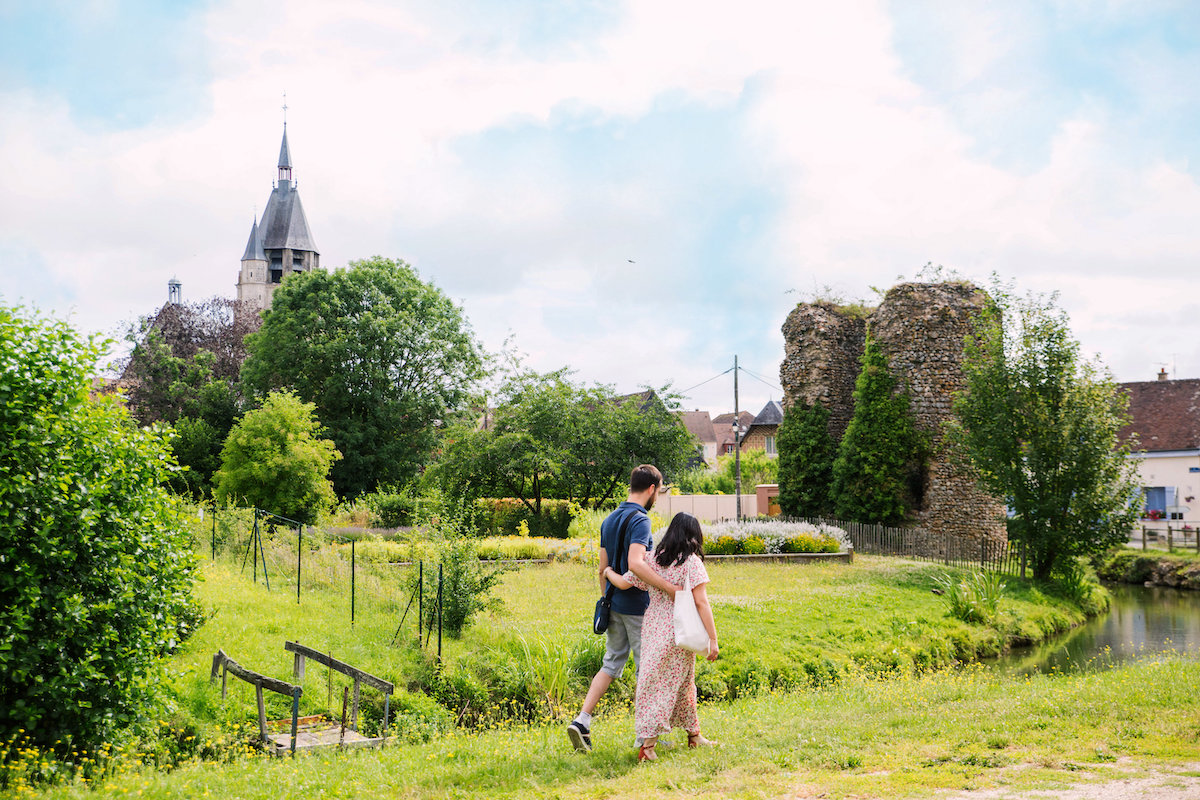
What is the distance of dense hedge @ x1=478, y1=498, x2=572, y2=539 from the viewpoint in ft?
95.3

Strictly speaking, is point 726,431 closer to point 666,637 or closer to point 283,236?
point 283,236

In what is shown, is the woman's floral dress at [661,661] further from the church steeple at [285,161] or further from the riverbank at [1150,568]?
the church steeple at [285,161]

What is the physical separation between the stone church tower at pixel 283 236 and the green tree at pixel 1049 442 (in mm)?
57463

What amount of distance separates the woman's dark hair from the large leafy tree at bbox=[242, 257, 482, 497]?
101 ft

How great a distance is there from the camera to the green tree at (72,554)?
252 inches

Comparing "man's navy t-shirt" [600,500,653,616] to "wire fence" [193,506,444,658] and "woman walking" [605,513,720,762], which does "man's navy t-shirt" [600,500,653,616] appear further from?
"wire fence" [193,506,444,658]

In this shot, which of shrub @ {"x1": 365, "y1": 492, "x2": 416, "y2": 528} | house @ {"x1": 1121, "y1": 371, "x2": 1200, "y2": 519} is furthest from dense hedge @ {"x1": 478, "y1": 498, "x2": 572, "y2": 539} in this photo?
house @ {"x1": 1121, "y1": 371, "x2": 1200, "y2": 519}

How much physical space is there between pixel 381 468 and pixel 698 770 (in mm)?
32741

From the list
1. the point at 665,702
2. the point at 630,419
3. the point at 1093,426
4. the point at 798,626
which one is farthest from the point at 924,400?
the point at 665,702

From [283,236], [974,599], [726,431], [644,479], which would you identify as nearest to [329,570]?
[644,479]

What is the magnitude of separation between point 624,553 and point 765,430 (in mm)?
60676

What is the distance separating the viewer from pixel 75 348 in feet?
22.9

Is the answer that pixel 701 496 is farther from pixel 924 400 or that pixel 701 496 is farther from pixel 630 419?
pixel 924 400

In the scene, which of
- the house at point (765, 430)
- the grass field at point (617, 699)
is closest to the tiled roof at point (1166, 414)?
the grass field at point (617, 699)
